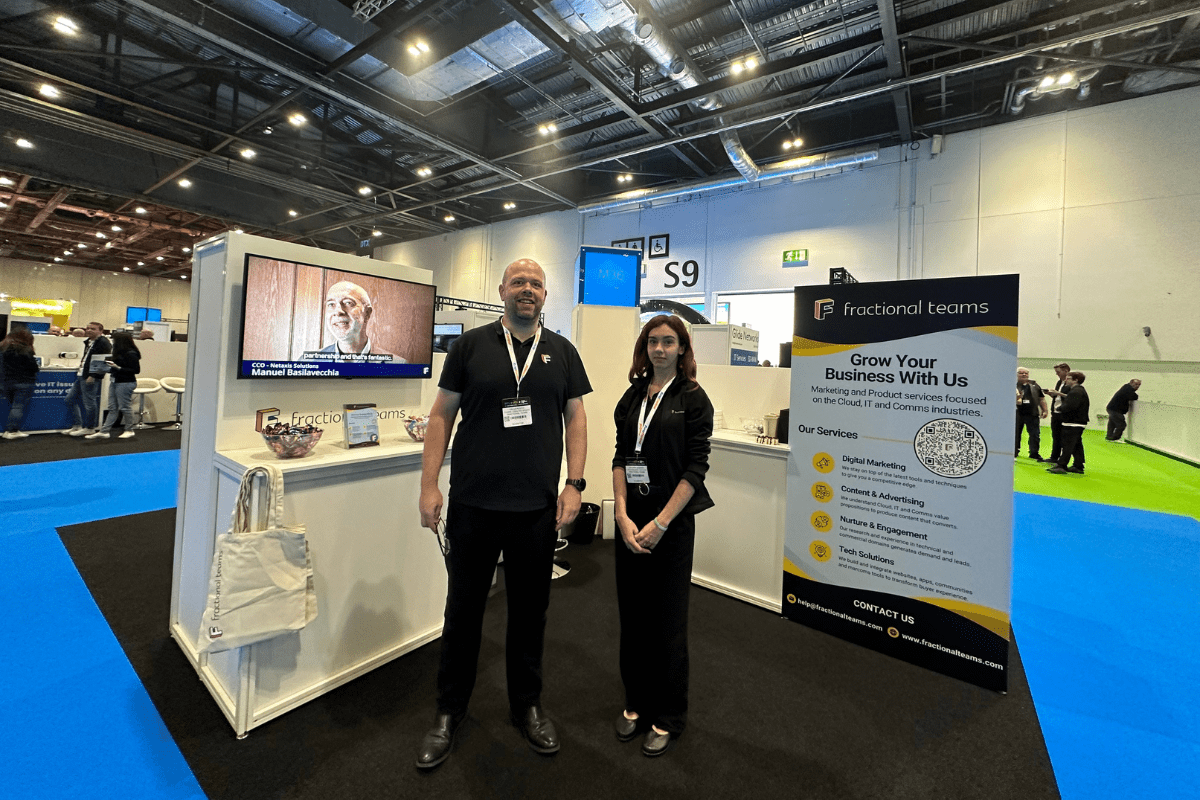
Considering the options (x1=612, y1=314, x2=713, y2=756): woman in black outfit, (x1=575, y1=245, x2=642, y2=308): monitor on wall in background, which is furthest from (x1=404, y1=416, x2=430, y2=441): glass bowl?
(x1=575, y1=245, x2=642, y2=308): monitor on wall in background

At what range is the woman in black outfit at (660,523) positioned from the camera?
5.86 ft

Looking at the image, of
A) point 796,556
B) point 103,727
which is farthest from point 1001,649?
point 103,727

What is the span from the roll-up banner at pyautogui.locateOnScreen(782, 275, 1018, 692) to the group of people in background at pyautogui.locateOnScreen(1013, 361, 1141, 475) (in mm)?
5458

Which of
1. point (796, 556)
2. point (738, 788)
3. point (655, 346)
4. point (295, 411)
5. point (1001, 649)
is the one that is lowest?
point (738, 788)

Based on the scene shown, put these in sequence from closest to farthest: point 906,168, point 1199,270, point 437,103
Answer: point 1199,270
point 437,103
point 906,168

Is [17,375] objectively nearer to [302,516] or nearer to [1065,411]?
[302,516]

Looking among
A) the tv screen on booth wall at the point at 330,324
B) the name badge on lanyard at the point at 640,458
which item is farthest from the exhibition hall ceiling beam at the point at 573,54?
the name badge on lanyard at the point at 640,458

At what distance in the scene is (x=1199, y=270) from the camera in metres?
6.62

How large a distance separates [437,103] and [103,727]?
813cm

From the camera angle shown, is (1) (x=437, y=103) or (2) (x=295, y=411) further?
(1) (x=437, y=103)

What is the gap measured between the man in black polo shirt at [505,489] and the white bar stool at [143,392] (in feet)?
31.4

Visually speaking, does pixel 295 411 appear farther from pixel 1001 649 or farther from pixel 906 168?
pixel 906 168

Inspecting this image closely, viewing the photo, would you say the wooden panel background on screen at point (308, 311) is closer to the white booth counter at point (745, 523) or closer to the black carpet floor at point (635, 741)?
the black carpet floor at point (635, 741)

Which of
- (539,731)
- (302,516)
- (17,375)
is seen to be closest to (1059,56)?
(539,731)
